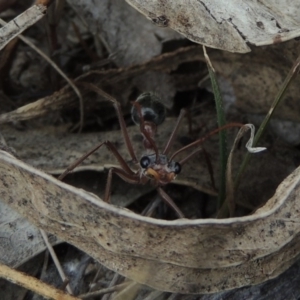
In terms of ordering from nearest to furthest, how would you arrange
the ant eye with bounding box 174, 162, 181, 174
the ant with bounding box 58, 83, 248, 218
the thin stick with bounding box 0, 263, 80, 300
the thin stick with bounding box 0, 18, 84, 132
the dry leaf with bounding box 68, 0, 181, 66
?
the thin stick with bounding box 0, 263, 80, 300
the ant with bounding box 58, 83, 248, 218
the ant eye with bounding box 174, 162, 181, 174
the thin stick with bounding box 0, 18, 84, 132
the dry leaf with bounding box 68, 0, 181, 66

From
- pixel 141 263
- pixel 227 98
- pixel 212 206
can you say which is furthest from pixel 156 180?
pixel 141 263

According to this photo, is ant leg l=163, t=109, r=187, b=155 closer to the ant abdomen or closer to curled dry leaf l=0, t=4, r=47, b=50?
the ant abdomen

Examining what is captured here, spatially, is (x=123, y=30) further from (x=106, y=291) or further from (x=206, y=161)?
(x=106, y=291)

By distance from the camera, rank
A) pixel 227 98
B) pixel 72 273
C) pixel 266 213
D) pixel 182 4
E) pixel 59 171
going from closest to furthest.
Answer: pixel 266 213, pixel 182 4, pixel 72 273, pixel 59 171, pixel 227 98

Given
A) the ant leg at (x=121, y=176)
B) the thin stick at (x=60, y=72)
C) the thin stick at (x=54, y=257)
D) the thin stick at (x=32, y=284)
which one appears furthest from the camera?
the thin stick at (x=60, y=72)

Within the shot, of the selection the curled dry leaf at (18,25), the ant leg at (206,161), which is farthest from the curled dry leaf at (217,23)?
the ant leg at (206,161)

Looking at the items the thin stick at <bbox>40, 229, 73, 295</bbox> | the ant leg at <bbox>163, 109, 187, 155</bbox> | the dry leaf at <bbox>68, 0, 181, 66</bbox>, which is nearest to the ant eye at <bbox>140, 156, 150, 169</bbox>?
the ant leg at <bbox>163, 109, 187, 155</bbox>

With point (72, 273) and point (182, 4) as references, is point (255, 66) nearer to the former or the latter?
point (182, 4)

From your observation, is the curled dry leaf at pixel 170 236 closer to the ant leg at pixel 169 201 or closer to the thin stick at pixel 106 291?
the thin stick at pixel 106 291
